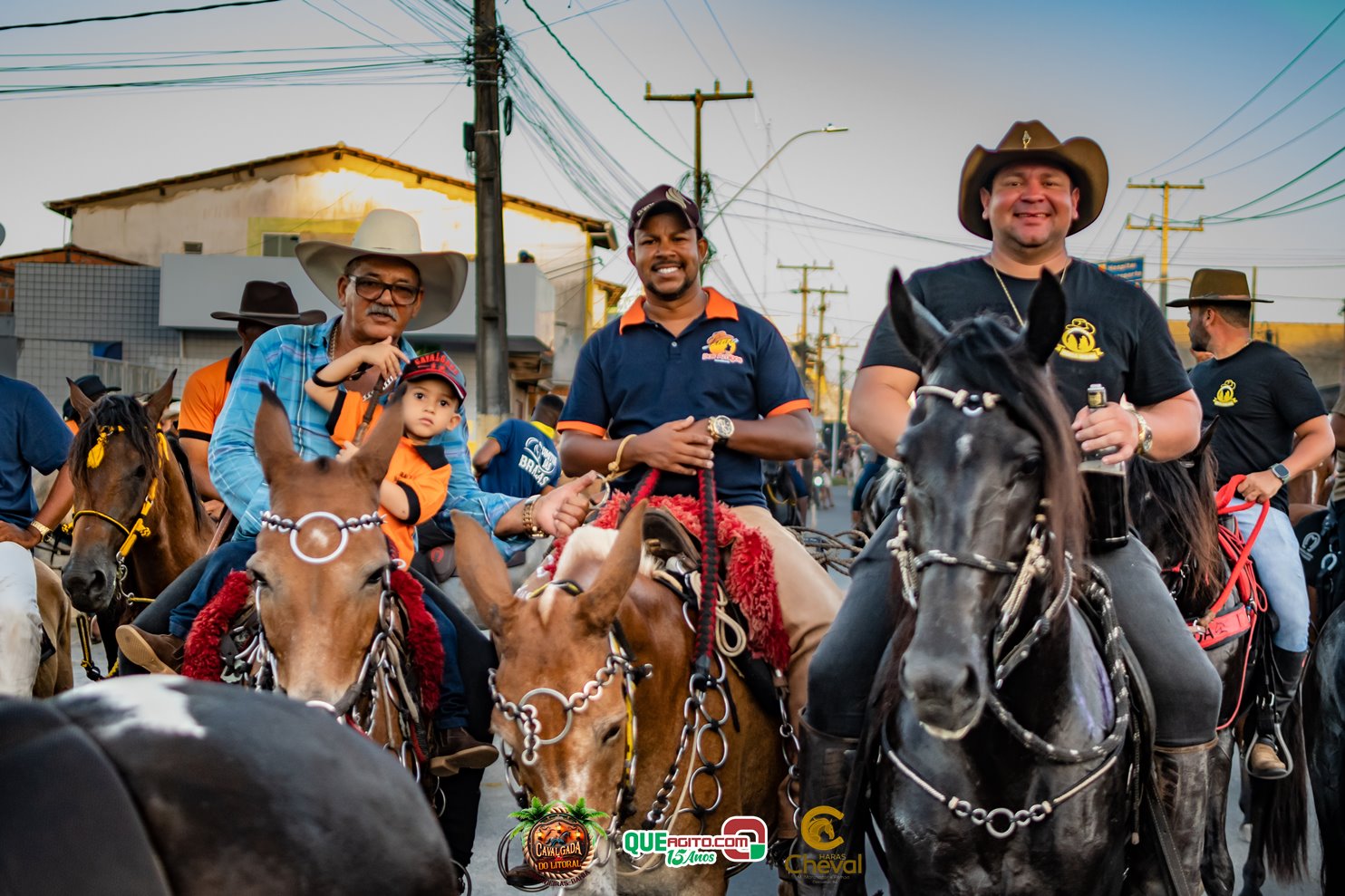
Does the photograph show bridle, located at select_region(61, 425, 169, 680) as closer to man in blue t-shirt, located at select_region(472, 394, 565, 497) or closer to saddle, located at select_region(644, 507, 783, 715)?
man in blue t-shirt, located at select_region(472, 394, 565, 497)

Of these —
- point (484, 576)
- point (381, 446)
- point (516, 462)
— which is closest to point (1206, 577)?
point (484, 576)

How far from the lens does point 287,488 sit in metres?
3.60

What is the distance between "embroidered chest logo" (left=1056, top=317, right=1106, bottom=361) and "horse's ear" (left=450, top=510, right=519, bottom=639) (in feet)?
6.24

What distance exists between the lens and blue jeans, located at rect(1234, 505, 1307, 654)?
6375mm

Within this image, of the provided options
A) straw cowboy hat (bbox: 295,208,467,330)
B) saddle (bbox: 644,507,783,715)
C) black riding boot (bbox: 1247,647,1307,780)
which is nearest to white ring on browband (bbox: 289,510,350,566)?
straw cowboy hat (bbox: 295,208,467,330)

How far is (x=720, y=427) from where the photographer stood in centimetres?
463

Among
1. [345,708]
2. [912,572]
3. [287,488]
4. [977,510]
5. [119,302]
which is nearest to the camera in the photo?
[977,510]

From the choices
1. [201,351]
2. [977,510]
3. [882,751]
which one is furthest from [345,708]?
[201,351]

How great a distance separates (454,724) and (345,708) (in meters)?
0.82

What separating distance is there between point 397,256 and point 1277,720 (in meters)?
5.15

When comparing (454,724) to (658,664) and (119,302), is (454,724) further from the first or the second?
(119,302)

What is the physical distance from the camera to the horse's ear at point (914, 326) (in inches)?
125

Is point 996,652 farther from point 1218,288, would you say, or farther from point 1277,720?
point 1218,288

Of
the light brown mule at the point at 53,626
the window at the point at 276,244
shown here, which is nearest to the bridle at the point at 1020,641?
the light brown mule at the point at 53,626
